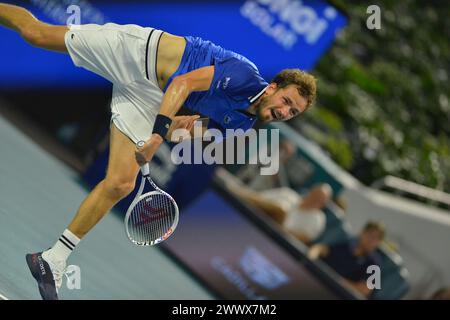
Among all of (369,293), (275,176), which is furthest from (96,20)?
(369,293)

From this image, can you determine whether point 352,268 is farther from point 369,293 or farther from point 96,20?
point 96,20

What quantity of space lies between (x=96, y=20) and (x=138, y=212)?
234cm

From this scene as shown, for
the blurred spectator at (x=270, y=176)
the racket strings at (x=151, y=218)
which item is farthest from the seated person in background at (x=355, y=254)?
the racket strings at (x=151, y=218)

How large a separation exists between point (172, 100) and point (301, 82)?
0.69 meters

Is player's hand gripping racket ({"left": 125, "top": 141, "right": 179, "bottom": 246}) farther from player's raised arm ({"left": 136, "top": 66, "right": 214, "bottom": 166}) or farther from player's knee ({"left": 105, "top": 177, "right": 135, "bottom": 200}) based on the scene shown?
player's raised arm ({"left": 136, "top": 66, "right": 214, "bottom": 166})

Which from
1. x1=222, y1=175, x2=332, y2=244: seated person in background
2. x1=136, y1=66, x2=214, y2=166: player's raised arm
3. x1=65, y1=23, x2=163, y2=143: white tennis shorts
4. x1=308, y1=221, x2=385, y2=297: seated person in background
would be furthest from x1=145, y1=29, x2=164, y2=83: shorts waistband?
x1=308, y1=221, x2=385, y2=297: seated person in background

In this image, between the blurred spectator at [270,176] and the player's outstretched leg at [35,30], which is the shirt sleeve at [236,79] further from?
the blurred spectator at [270,176]

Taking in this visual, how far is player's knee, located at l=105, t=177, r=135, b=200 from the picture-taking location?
610 centimetres

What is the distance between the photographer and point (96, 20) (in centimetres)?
816

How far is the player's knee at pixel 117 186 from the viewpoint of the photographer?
6.10m

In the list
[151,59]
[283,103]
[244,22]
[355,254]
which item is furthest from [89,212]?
[355,254]

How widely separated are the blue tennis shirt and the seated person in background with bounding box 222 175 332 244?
8.67 feet
